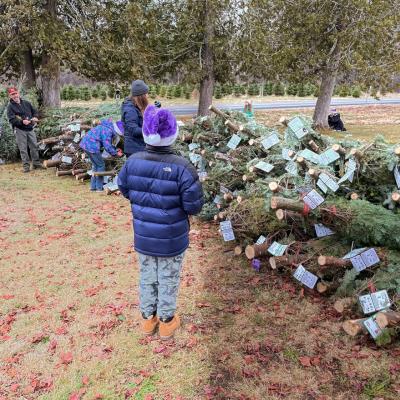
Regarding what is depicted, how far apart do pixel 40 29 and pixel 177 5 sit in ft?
17.7

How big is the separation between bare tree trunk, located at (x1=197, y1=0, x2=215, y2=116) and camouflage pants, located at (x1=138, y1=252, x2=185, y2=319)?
11.3 m

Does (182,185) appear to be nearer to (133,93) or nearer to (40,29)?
(133,93)

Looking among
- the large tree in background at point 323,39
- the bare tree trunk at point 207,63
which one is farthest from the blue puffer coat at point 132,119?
the bare tree trunk at point 207,63

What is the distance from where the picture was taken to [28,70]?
41.4 feet

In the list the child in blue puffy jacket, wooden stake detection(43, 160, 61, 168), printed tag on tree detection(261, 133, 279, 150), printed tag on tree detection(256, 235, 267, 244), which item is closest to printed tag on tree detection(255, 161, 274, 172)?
printed tag on tree detection(261, 133, 279, 150)

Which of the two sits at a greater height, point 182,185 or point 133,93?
point 133,93

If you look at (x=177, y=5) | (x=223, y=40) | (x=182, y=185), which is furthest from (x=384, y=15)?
(x=182, y=185)

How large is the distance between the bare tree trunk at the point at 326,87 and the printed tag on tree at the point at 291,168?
919 cm

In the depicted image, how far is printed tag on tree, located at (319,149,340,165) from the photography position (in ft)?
15.2

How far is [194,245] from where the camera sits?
5863 mm

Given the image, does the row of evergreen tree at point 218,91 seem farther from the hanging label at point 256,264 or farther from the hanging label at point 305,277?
the hanging label at point 305,277

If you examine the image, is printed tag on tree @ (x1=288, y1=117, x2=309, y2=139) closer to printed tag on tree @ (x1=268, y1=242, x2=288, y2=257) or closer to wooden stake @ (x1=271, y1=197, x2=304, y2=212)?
wooden stake @ (x1=271, y1=197, x2=304, y2=212)

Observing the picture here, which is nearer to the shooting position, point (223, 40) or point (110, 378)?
point (110, 378)

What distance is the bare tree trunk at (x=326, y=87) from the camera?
13.4 m
